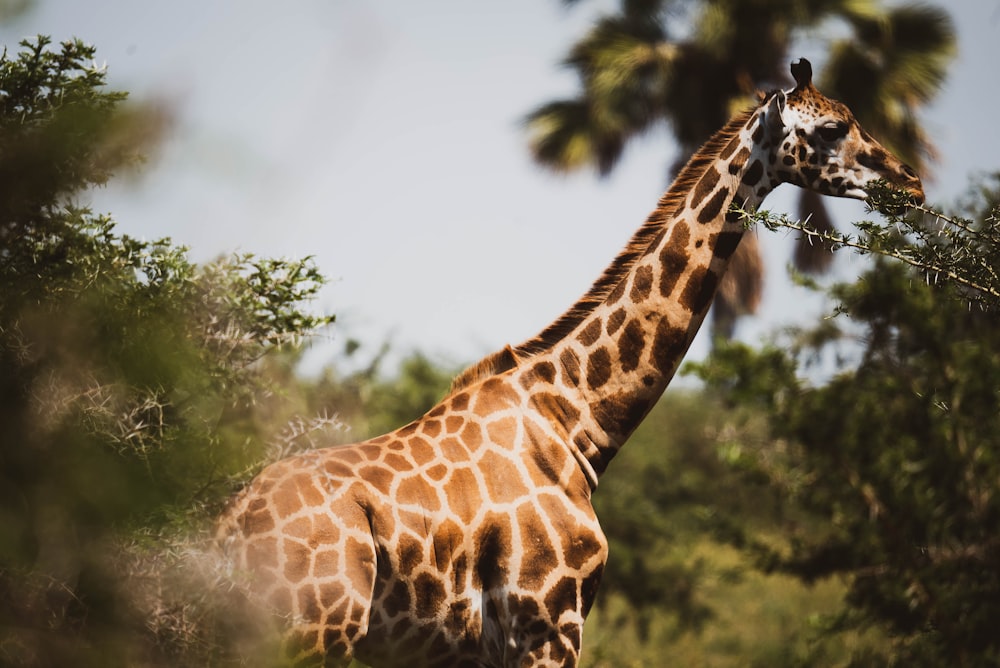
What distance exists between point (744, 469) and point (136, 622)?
24.9ft

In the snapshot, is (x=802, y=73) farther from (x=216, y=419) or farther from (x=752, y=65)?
(x=752, y=65)

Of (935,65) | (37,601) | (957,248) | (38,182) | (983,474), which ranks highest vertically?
(935,65)

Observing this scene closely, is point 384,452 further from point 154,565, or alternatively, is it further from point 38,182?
point 38,182

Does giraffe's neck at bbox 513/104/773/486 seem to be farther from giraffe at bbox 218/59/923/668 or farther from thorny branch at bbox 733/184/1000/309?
thorny branch at bbox 733/184/1000/309

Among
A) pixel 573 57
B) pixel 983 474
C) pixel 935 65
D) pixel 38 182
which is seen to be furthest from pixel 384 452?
pixel 935 65

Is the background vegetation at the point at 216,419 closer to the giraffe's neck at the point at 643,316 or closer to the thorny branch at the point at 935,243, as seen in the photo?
the thorny branch at the point at 935,243

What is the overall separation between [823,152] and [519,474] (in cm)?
213

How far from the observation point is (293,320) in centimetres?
474

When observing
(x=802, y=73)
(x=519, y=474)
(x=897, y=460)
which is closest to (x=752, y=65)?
(x=897, y=460)

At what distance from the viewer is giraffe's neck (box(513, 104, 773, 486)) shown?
14.8 ft

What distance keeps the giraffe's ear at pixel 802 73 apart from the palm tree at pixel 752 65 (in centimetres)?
863

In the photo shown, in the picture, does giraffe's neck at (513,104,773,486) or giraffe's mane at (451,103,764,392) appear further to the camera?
giraffe's mane at (451,103,764,392)

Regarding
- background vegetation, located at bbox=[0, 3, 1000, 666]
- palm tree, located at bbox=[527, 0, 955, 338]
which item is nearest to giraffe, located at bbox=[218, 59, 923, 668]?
background vegetation, located at bbox=[0, 3, 1000, 666]

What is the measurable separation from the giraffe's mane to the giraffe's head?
9.1 inches
